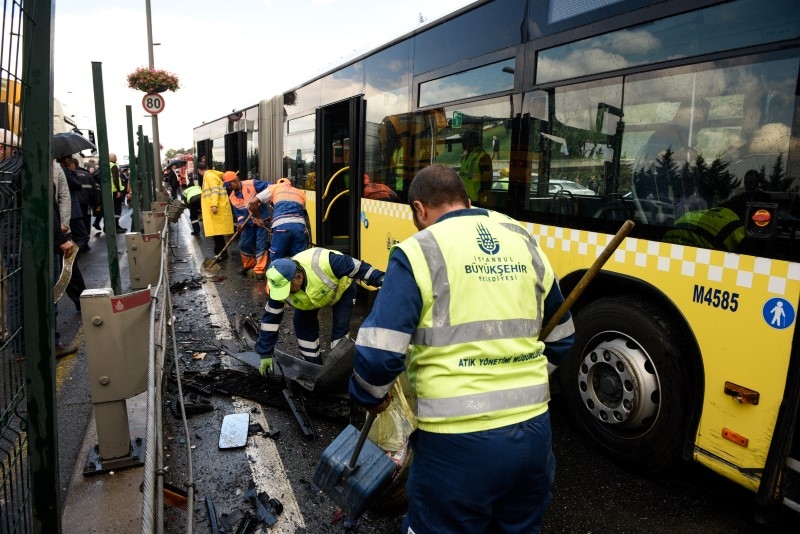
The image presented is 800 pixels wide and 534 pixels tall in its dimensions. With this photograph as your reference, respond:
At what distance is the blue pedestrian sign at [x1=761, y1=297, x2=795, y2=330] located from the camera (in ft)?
8.97

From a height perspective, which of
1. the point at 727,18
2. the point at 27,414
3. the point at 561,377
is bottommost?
the point at 561,377

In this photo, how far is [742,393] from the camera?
295 centimetres

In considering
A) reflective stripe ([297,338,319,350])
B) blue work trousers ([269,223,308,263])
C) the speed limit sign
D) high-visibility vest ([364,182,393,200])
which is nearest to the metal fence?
reflective stripe ([297,338,319,350])

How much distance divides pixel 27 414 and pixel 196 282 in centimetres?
703

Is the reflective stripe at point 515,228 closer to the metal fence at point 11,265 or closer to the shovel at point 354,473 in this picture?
the shovel at point 354,473

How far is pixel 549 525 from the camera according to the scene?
120 inches

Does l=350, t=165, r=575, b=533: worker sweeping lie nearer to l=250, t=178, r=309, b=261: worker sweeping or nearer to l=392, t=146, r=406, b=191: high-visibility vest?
l=392, t=146, r=406, b=191: high-visibility vest

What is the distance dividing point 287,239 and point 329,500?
435cm

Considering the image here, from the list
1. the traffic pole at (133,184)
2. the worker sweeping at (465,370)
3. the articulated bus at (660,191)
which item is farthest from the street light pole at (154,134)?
the worker sweeping at (465,370)

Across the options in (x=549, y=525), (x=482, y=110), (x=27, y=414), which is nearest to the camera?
(x=27, y=414)

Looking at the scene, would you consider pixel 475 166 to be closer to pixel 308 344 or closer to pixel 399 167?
pixel 399 167

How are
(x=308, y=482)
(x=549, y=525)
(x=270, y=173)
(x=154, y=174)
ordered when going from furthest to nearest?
(x=154, y=174)
(x=270, y=173)
(x=308, y=482)
(x=549, y=525)

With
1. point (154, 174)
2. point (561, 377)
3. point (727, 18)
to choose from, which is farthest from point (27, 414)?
point (154, 174)

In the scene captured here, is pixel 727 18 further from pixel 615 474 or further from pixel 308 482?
pixel 308 482
